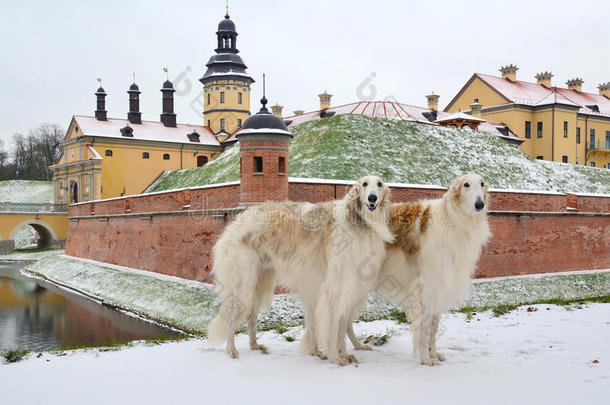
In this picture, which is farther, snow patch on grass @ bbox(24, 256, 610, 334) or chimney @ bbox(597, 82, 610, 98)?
chimney @ bbox(597, 82, 610, 98)

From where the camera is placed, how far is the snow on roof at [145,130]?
40.8 meters

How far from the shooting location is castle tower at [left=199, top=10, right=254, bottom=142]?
4741cm

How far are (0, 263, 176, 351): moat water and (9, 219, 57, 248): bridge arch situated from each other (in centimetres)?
1666

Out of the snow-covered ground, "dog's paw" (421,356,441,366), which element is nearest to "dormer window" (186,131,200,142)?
the snow-covered ground

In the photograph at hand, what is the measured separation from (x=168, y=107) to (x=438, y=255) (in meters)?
43.3

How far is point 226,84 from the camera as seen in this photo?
4769 cm

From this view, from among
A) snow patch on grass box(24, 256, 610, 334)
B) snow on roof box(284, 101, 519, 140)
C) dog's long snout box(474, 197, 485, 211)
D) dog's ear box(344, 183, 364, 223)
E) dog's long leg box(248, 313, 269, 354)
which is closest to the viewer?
dog's long snout box(474, 197, 485, 211)

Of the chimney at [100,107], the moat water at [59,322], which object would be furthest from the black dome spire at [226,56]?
the moat water at [59,322]

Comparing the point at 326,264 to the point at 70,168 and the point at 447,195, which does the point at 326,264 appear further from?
the point at 70,168

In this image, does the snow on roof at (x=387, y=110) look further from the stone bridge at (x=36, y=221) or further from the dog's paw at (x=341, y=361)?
the dog's paw at (x=341, y=361)

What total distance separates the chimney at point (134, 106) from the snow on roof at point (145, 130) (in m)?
0.46

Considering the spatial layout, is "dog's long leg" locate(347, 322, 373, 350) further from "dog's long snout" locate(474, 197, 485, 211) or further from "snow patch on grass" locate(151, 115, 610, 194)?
"snow patch on grass" locate(151, 115, 610, 194)

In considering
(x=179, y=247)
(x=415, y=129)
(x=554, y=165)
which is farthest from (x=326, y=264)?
(x=554, y=165)

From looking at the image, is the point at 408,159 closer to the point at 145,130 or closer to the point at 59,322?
the point at 59,322
